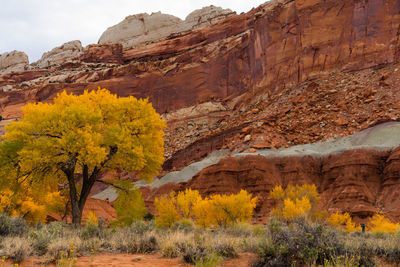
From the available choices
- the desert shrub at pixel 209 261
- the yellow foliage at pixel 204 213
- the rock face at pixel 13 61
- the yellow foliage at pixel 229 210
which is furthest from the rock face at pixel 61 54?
the desert shrub at pixel 209 261

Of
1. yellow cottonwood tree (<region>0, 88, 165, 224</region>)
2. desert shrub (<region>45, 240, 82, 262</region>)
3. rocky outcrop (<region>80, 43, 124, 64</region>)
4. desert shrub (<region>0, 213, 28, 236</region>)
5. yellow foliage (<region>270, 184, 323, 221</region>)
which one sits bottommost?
yellow foliage (<region>270, 184, 323, 221</region>)

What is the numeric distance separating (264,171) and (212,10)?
320 ft

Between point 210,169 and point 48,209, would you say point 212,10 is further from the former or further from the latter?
point 48,209

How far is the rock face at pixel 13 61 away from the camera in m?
130

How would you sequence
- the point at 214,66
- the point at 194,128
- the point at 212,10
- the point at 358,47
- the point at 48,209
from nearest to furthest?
the point at 48,209
the point at 358,47
the point at 194,128
the point at 214,66
the point at 212,10

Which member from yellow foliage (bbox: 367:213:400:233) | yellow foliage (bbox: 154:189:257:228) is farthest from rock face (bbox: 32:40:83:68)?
yellow foliage (bbox: 367:213:400:233)

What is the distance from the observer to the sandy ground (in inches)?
259

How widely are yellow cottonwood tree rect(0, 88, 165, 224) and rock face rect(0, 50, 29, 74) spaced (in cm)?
13171

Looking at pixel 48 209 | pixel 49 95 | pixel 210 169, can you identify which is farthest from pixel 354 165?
pixel 49 95

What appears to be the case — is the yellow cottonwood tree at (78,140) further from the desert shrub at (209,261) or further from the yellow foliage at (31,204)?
the desert shrub at (209,261)

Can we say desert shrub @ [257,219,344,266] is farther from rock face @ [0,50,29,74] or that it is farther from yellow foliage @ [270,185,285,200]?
rock face @ [0,50,29,74]

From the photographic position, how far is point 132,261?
721 cm

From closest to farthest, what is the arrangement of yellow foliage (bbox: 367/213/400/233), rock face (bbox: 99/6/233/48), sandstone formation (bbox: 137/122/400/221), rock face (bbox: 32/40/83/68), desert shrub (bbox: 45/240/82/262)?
desert shrub (bbox: 45/240/82/262)
yellow foliage (bbox: 367/213/400/233)
sandstone formation (bbox: 137/122/400/221)
rock face (bbox: 99/6/233/48)
rock face (bbox: 32/40/83/68)

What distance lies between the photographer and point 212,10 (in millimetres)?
121438
